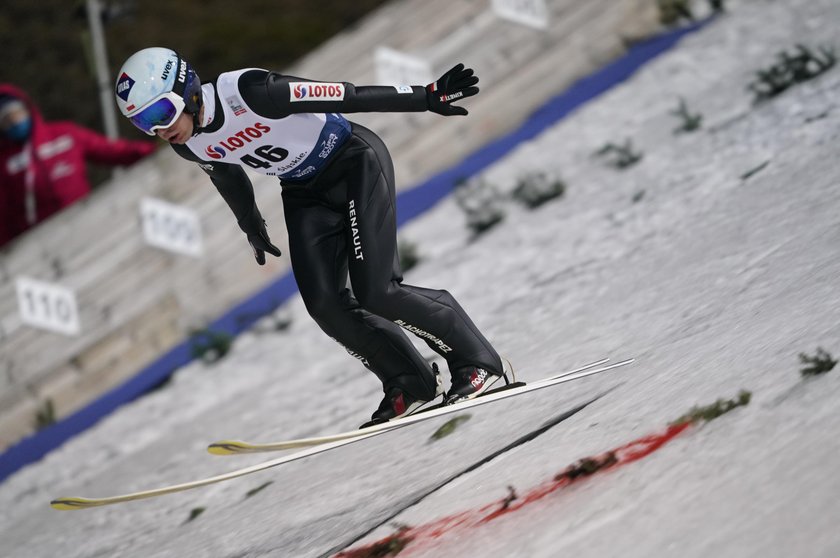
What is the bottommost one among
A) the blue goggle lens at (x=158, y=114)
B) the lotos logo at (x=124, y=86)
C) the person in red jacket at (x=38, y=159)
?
the person in red jacket at (x=38, y=159)

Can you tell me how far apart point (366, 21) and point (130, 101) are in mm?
5050

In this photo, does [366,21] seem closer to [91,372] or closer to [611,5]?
[611,5]

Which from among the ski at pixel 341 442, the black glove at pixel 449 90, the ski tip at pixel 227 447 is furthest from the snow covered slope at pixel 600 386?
the black glove at pixel 449 90

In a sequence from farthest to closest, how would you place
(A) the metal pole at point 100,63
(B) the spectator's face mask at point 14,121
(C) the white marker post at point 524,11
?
1. (C) the white marker post at point 524,11
2. (A) the metal pole at point 100,63
3. (B) the spectator's face mask at point 14,121

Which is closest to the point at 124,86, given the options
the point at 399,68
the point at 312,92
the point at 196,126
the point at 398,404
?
the point at 196,126

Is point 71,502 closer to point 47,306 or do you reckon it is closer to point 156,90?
point 156,90

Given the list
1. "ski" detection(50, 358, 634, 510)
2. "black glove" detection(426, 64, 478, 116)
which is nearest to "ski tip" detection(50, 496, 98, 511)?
"ski" detection(50, 358, 634, 510)

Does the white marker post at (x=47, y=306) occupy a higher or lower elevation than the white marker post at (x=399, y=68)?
lower

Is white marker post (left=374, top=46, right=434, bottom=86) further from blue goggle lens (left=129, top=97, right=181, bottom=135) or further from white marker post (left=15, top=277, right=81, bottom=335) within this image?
blue goggle lens (left=129, top=97, right=181, bottom=135)

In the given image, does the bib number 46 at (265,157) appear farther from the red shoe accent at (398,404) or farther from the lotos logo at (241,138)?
the red shoe accent at (398,404)

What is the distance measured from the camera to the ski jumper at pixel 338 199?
14.4 feet

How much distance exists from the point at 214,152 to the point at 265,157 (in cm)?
20

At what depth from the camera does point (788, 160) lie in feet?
23.3

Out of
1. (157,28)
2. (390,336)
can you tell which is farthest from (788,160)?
(157,28)
